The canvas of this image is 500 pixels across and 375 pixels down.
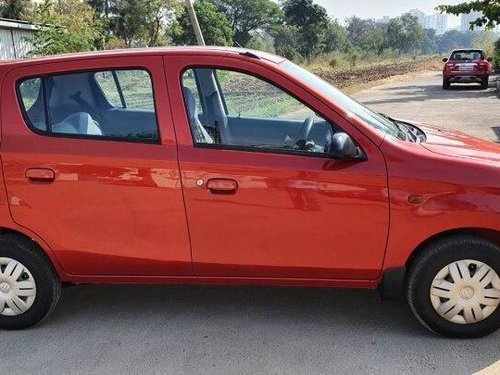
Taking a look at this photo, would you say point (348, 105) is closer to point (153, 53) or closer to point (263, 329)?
point (153, 53)

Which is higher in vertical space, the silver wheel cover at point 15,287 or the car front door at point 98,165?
the car front door at point 98,165

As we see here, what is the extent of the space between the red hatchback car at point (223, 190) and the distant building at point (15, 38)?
69.4 ft

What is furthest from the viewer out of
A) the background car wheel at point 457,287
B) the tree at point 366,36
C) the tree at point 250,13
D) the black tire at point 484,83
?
the tree at point 250,13

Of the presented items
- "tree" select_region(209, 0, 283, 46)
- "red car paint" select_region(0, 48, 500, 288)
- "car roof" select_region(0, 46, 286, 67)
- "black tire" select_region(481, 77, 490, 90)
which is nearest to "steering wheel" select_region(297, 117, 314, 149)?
"red car paint" select_region(0, 48, 500, 288)

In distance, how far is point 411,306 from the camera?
3.54 metres

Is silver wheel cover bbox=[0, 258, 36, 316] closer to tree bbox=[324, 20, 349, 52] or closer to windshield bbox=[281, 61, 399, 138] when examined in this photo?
windshield bbox=[281, 61, 399, 138]

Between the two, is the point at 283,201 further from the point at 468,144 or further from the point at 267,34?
the point at 267,34

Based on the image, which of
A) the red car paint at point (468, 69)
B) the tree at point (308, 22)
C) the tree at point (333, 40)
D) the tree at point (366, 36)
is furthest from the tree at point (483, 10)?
the tree at point (366, 36)

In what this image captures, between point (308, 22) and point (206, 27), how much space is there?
14.8m

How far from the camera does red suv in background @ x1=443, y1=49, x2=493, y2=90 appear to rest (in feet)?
74.2

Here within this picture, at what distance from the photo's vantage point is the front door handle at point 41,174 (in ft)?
11.7

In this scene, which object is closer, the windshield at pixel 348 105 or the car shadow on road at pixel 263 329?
the car shadow on road at pixel 263 329

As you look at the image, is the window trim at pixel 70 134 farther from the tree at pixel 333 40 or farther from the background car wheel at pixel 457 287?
the tree at pixel 333 40

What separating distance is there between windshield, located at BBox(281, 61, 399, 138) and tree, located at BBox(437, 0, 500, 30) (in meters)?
18.4
